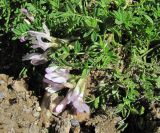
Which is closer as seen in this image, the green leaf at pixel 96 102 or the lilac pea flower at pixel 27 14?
the green leaf at pixel 96 102

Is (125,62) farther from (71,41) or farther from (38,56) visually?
(38,56)

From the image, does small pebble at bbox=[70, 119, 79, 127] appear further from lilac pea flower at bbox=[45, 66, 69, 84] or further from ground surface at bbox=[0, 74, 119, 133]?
lilac pea flower at bbox=[45, 66, 69, 84]

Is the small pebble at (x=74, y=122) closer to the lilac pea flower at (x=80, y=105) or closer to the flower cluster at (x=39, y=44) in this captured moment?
the lilac pea flower at (x=80, y=105)

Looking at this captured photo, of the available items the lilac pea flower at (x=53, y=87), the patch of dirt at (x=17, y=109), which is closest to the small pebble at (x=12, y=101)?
the patch of dirt at (x=17, y=109)

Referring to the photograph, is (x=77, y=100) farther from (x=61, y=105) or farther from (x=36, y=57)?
(x=36, y=57)

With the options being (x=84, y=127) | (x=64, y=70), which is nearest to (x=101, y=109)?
(x=84, y=127)

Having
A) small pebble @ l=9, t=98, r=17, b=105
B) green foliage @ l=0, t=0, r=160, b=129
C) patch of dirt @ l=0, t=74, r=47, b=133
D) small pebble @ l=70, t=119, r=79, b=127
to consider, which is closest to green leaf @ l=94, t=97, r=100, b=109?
green foliage @ l=0, t=0, r=160, b=129
